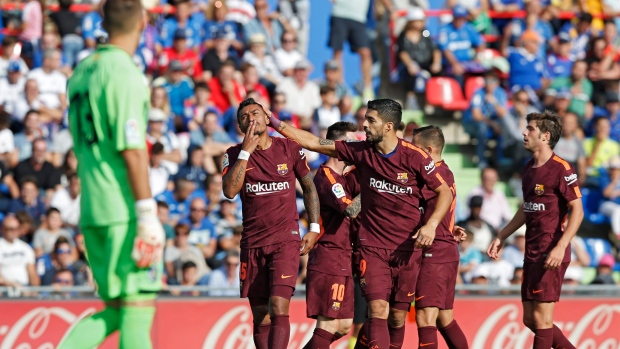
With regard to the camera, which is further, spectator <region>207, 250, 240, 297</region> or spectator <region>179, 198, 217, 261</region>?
spectator <region>179, 198, 217, 261</region>

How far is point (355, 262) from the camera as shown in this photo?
9.89 meters

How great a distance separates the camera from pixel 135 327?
19.9ft

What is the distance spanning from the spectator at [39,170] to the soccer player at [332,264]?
580 cm

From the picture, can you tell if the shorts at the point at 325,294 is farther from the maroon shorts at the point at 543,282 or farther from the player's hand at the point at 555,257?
the player's hand at the point at 555,257

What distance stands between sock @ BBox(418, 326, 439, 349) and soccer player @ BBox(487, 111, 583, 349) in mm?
968

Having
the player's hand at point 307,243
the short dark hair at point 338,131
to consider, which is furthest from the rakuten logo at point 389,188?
the short dark hair at point 338,131

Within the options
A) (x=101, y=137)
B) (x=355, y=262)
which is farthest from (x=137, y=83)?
(x=355, y=262)

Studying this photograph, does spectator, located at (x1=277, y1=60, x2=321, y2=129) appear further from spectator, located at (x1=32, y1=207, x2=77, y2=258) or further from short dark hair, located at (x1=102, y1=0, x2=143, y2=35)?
short dark hair, located at (x1=102, y1=0, x2=143, y2=35)

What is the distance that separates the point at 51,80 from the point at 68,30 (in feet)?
4.23

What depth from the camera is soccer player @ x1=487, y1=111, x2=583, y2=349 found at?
389 inches

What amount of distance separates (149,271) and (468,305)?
6.93 m

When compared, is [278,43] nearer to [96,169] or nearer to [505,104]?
[505,104]

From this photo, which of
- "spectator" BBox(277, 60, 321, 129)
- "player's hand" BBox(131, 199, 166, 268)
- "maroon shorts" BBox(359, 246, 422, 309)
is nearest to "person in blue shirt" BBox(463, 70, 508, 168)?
"spectator" BBox(277, 60, 321, 129)

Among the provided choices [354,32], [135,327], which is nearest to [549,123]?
[135,327]
